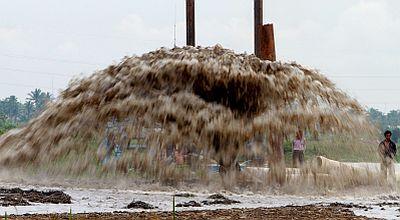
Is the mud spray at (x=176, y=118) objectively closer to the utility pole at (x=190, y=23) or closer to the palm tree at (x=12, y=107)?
the utility pole at (x=190, y=23)

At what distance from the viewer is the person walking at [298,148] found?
357 inches

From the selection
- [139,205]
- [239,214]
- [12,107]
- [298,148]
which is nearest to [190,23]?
[298,148]

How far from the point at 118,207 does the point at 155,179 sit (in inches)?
54.8

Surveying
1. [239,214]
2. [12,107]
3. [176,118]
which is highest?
[12,107]

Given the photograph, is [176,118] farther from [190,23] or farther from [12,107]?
[12,107]

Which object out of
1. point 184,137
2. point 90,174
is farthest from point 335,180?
point 90,174

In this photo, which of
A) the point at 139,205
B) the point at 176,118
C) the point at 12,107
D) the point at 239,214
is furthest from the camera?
the point at 12,107

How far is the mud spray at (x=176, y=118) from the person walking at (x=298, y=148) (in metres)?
0.11

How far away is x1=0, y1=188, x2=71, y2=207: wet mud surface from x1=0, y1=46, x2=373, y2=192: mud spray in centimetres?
33

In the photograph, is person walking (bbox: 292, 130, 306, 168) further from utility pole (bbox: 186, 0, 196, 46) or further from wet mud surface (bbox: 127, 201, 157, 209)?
utility pole (bbox: 186, 0, 196, 46)

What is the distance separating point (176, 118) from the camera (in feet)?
28.9

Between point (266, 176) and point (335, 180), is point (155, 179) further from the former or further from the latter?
point (335, 180)

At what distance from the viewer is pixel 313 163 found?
31.8 feet

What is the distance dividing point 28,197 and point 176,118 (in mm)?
1900
